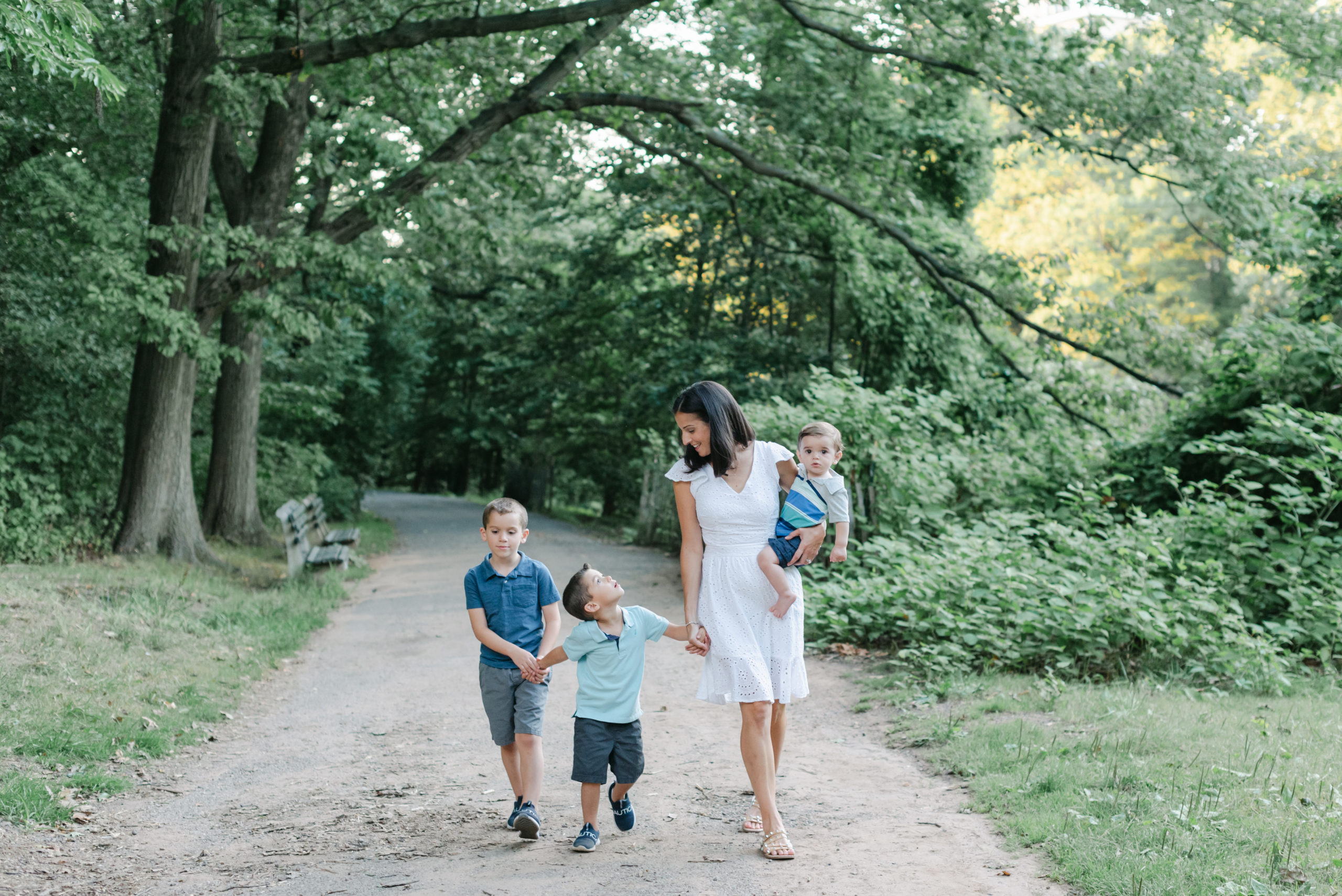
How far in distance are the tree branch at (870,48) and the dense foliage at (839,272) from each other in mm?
61

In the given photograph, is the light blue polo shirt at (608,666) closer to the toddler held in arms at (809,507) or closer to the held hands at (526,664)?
the held hands at (526,664)

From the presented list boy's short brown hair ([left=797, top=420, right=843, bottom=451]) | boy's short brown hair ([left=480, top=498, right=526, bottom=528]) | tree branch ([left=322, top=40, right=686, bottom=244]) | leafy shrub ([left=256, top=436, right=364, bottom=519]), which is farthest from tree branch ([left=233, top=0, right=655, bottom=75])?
boy's short brown hair ([left=797, top=420, right=843, bottom=451])

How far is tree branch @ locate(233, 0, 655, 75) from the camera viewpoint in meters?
11.3

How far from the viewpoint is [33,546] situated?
1106 cm

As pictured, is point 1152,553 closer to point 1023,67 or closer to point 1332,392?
point 1332,392

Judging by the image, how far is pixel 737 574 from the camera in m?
4.32

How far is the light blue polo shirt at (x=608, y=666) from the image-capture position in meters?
4.26

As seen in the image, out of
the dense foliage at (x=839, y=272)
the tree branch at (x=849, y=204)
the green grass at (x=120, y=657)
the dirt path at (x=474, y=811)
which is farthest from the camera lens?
the tree branch at (x=849, y=204)

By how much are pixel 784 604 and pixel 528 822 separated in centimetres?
139

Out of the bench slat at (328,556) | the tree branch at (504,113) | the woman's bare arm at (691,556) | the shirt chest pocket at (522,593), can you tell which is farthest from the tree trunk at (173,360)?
the woman's bare arm at (691,556)

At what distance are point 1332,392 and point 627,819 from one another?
27.8ft

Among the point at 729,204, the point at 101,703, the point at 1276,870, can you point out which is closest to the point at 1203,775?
the point at 1276,870

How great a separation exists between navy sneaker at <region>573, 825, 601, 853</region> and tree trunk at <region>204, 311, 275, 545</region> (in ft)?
39.6

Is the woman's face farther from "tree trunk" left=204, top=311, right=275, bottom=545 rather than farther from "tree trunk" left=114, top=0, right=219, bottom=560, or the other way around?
"tree trunk" left=204, top=311, right=275, bottom=545
